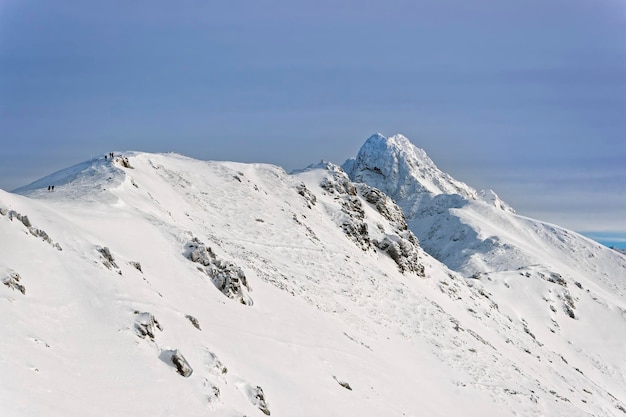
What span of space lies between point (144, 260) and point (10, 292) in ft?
35.2

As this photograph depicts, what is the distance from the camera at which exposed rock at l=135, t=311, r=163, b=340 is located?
18172 mm

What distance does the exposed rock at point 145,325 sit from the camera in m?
18.2

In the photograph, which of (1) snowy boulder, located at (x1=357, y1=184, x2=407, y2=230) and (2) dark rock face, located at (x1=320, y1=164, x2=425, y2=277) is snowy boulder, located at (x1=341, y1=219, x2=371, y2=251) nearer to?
(2) dark rock face, located at (x1=320, y1=164, x2=425, y2=277)

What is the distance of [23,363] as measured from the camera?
44.3 ft

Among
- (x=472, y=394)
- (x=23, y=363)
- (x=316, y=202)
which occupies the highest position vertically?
(x=316, y=202)

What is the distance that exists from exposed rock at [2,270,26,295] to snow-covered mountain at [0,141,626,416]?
8 centimetres

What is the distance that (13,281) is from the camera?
→ 55.6 ft

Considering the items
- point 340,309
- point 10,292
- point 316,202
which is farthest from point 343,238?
point 10,292

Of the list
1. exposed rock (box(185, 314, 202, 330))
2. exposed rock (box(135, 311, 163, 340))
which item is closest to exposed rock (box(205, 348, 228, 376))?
exposed rock (box(135, 311, 163, 340))

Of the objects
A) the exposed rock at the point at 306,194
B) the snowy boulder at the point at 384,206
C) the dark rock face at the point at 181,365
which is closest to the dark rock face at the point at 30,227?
the dark rock face at the point at 181,365

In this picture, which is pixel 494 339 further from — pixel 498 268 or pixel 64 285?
pixel 498 268

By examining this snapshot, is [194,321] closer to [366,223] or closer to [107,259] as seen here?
[107,259]

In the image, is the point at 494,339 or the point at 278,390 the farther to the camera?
the point at 494,339

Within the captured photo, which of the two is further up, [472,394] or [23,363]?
[23,363]
